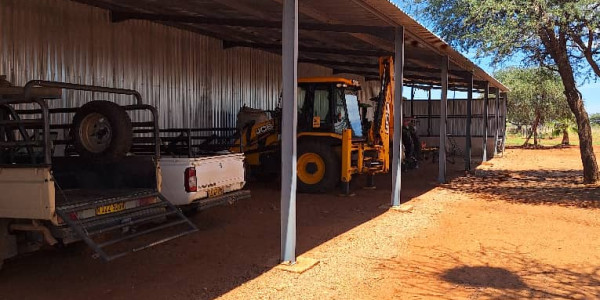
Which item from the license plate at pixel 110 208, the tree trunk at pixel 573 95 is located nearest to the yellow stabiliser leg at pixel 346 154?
the tree trunk at pixel 573 95

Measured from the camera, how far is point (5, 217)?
15.0ft

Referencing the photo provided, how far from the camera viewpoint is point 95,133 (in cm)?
561

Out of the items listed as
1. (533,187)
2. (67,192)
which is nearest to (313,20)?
(67,192)

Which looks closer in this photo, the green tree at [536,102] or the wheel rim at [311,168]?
the wheel rim at [311,168]

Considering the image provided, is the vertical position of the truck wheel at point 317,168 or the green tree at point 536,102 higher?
the green tree at point 536,102

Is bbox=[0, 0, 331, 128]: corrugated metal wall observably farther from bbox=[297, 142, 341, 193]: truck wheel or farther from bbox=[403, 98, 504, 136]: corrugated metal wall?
bbox=[403, 98, 504, 136]: corrugated metal wall

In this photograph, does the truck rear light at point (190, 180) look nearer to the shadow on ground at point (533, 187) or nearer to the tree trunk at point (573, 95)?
the shadow on ground at point (533, 187)

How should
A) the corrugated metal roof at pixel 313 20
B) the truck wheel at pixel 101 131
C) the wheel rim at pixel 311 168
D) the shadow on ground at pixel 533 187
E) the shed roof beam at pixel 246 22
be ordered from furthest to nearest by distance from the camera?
the wheel rim at pixel 311 168 → the shadow on ground at pixel 533 187 → the shed roof beam at pixel 246 22 → the corrugated metal roof at pixel 313 20 → the truck wheel at pixel 101 131

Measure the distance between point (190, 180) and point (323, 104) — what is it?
19.0 ft

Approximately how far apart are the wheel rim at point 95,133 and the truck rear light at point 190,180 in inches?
41.9

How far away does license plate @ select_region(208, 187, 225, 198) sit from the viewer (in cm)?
665

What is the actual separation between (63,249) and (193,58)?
6.99 meters

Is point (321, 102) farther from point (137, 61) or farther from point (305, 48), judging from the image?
point (137, 61)

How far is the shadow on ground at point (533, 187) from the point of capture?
10.9 meters
